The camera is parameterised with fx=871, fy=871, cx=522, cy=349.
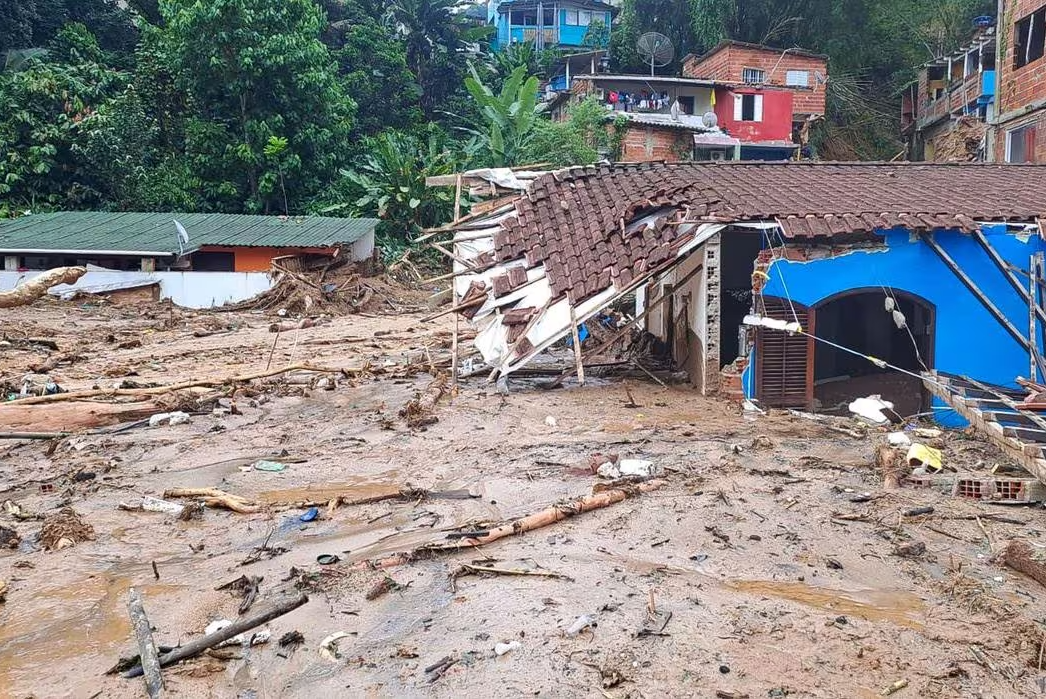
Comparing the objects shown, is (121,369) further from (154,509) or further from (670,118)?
(670,118)

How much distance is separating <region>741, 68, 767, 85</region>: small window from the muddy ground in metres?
26.7

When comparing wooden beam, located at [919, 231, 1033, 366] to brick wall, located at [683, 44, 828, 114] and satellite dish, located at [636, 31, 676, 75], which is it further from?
satellite dish, located at [636, 31, 676, 75]

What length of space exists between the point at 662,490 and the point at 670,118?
26.9 metres

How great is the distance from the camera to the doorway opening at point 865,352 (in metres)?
13.5

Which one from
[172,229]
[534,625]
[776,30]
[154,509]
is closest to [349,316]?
[172,229]

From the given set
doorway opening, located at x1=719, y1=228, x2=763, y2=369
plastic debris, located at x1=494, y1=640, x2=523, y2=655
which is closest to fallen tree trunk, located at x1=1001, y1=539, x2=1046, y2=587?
plastic debris, located at x1=494, y1=640, x2=523, y2=655

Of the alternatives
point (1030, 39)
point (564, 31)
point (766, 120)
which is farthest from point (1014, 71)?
point (564, 31)

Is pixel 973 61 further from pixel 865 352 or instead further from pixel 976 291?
pixel 976 291

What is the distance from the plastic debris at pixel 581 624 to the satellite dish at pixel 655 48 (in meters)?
35.5

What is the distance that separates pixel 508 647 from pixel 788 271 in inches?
314

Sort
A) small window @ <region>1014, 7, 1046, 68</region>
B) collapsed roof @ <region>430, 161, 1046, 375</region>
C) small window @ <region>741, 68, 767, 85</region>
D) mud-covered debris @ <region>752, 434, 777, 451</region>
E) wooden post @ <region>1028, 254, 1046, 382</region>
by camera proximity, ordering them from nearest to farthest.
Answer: mud-covered debris @ <region>752, 434, 777, 451</region> → collapsed roof @ <region>430, 161, 1046, 375</region> → wooden post @ <region>1028, 254, 1046, 382</region> → small window @ <region>1014, 7, 1046, 68</region> → small window @ <region>741, 68, 767, 85</region>

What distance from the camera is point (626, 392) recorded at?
12.6 meters

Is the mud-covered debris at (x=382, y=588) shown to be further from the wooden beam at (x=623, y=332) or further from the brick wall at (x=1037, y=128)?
the brick wall at (x=1037, y=128)

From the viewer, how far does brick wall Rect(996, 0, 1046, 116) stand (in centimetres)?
1816
